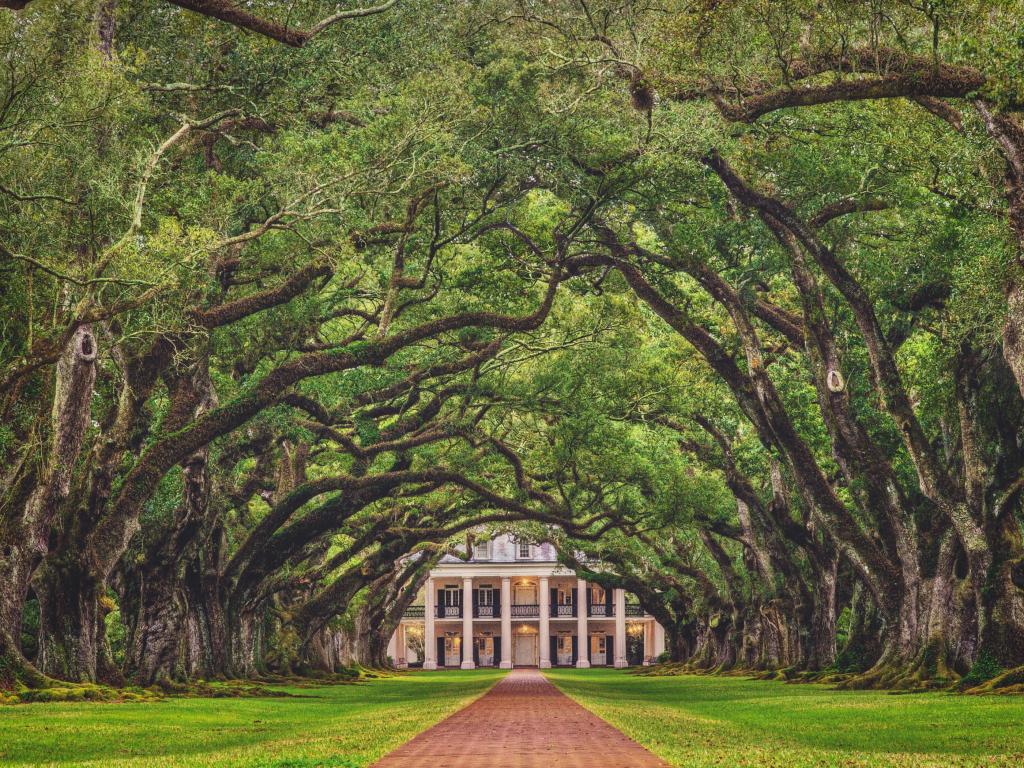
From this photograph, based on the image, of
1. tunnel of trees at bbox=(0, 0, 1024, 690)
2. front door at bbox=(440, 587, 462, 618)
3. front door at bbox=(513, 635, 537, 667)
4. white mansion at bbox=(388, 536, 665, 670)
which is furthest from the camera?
front door at bbox=(440, 587, 462, 618)

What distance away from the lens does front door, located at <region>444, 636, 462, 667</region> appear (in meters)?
99.3

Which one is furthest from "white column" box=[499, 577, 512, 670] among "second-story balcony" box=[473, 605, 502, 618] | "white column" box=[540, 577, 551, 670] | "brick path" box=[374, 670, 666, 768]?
"brick path" box=[374, 670, 666, 768]

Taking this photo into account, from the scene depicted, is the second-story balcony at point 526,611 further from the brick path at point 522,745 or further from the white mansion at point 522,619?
the brick path at point 522,745

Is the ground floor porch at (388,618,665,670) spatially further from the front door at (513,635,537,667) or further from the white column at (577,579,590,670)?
the white column at (577,579,590,670)

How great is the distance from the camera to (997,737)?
11.7 metres

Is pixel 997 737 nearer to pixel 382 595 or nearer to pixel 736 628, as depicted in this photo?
pixel 736 628

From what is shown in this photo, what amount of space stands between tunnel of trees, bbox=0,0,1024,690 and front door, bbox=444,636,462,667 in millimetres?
71743

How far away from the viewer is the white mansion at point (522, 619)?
321 ft

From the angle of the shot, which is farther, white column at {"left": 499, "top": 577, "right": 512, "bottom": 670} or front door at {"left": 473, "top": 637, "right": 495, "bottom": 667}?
front door at {"left": 473, "top": 637, "right": 495, "bottom": 667}

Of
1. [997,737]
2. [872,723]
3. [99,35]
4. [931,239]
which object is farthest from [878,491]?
[99,35]

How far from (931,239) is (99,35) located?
47.7 ft

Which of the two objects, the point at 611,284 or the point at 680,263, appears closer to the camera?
the point at 680,263

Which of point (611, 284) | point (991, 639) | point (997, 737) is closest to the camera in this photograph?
point (997, 737)

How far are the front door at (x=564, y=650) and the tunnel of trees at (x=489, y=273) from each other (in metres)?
71.7
